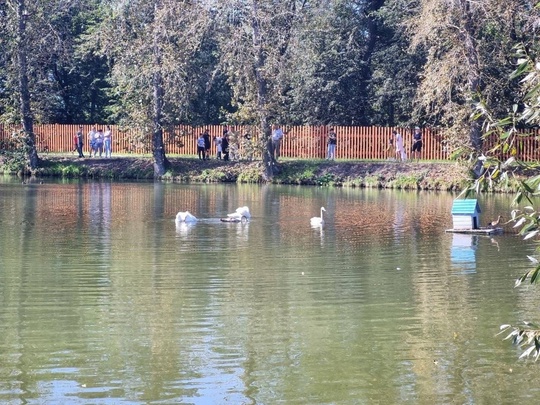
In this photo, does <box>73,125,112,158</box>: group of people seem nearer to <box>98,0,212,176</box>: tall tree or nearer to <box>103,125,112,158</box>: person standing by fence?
<box>103,125,112,158</box>: person standing by fence

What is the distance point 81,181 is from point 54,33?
8.45 meters

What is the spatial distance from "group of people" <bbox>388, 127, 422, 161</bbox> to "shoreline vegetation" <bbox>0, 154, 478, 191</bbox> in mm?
1412

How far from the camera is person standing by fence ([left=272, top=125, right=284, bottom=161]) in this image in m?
52.8

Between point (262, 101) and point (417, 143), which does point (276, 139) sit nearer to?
point (262, 101)

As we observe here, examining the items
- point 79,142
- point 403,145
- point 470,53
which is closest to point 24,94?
point 79,142

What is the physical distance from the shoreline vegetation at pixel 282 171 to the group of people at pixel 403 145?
1412mm

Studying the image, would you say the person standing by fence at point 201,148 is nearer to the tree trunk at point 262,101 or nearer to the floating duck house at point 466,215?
the tree trunk at point 262,101

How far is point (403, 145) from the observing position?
53719 mm

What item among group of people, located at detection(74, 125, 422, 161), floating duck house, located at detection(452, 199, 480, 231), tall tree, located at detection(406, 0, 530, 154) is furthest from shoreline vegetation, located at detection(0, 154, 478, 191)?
floating duck house, located at detection(452, 199, 480, 231)

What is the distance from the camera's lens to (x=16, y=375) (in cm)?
1201

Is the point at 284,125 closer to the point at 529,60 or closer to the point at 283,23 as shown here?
the point at 283,23

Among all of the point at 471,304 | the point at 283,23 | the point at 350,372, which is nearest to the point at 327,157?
the point at 283,23

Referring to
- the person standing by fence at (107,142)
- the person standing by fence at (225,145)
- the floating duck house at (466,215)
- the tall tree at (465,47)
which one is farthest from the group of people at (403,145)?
the floating duck house at (466,215)

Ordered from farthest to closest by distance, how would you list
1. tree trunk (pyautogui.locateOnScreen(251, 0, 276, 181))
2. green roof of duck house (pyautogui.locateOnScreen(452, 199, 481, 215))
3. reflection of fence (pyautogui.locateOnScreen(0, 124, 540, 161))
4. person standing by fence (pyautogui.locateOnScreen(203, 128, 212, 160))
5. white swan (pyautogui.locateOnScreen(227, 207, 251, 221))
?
person standing by fence (pyautogui.locateOnScreen(203, 128, 212, 160)) < reflection of fence (pyautogui.locateOnScreen(0, 124, 540, 161)) < tree trunk (pyautogui.locateOnScreen(251, 0, 276, 181)) < white swan (pyautogui.locateOnScreen(227, 207, 251, 221)) < green roof of duck house (pyautogui.locateOnScreen(452, 199, 481, 215))
